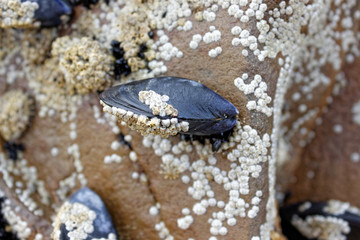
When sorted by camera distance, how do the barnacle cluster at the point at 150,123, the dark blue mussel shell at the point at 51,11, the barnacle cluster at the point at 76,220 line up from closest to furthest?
the barnacle cluster at the point at 150,123 → the barnacle cluster at the point at 76,220 → the dark blue mussel shell at the point at 51,11

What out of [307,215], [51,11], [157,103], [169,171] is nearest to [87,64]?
[51,11]

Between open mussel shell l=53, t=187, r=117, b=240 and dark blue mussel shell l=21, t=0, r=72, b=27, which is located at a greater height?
dark blue mussel shell l=21, t=0, r=72, b=27

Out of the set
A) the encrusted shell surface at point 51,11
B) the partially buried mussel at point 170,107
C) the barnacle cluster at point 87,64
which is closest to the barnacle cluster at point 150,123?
the partially buried mussel at point 170,107

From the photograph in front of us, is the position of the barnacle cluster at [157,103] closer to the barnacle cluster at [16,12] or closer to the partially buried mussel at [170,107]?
the partially buried mussel at [170,107]

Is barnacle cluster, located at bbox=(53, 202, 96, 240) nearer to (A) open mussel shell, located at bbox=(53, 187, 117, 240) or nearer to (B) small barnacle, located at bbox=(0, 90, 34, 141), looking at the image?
(A) open mussel shell, located at bbox=(53, 187, 117, 240)

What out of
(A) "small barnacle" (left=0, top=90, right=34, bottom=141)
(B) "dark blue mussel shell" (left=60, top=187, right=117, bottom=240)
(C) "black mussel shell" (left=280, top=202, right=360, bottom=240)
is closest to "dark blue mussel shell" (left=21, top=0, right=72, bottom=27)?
(A) "small barnacle" (left=0, top=90, right=34, bottom=141)

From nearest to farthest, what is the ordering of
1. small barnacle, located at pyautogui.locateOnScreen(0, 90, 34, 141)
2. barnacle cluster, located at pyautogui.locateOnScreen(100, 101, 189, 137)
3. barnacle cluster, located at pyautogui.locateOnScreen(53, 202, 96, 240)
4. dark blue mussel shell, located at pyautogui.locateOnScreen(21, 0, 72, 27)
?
barnacle cluster, located at pyautogui.locateOnScreen(100, 101, 189, 137)
barnacle cluster, located at pyautogui.locateOnScreen(53, 202, 96, 240)
dark blue mussel shell, located at pyautogui.locateOnScreen(21, 0, 72, 27)
small barnacle, located at pyautogui.locateOnScreen(0, 90, 34, 141)

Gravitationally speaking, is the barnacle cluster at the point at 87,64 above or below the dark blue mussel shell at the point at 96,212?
above
